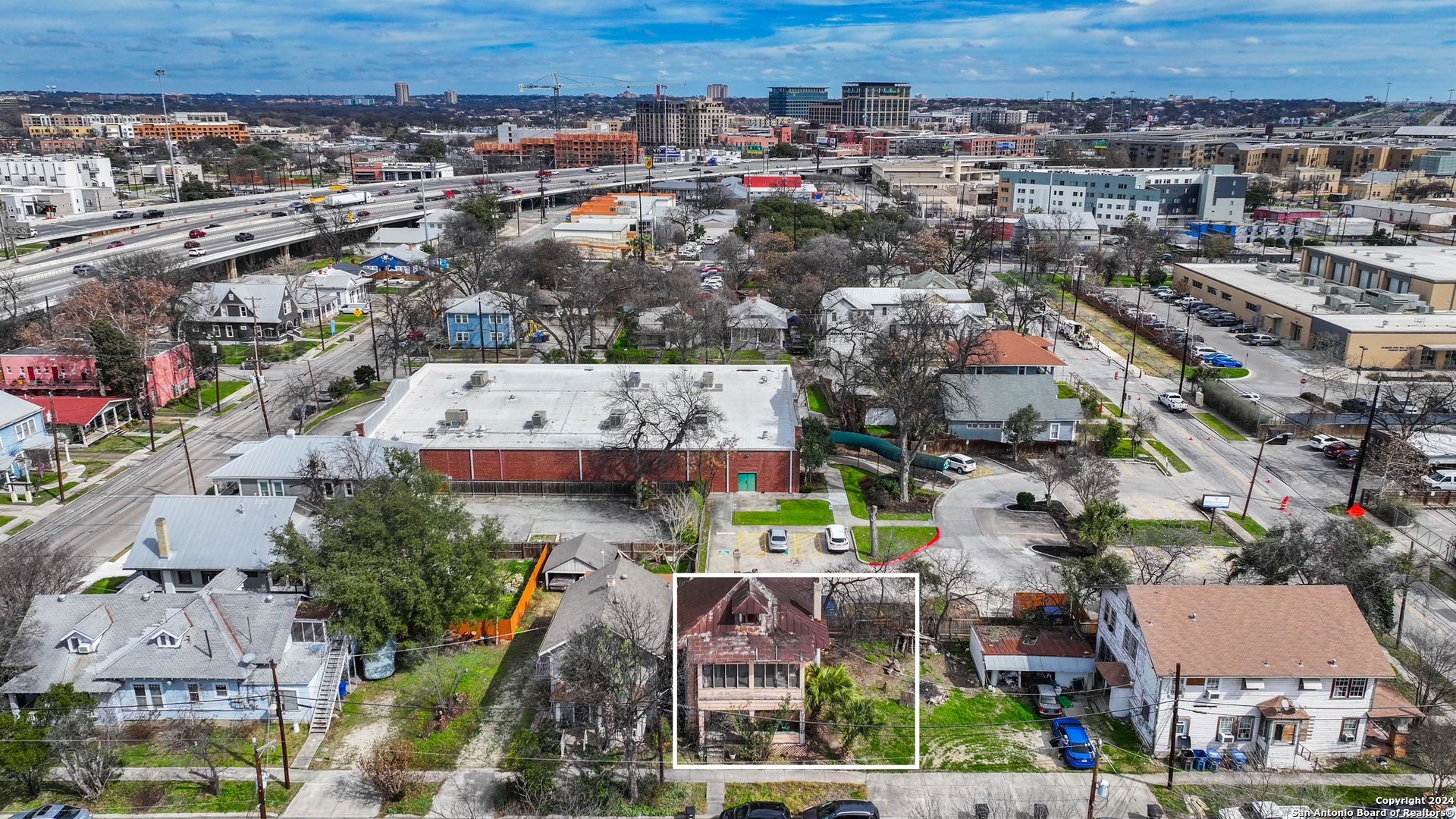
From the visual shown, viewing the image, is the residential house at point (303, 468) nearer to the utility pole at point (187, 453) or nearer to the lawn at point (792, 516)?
the utility pole at point (187, 453)

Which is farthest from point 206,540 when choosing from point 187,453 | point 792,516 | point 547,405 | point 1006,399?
point 1006,399

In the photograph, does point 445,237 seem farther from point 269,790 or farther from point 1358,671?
point 1358,671

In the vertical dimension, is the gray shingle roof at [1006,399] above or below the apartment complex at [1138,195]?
below

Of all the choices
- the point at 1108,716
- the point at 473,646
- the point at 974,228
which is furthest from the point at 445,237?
the point at 1108,716

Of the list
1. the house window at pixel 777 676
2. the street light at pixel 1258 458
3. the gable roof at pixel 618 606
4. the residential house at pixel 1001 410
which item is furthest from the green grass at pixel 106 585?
the street light at pixel 1258 458

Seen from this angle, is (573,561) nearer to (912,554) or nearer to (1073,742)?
(912,554)

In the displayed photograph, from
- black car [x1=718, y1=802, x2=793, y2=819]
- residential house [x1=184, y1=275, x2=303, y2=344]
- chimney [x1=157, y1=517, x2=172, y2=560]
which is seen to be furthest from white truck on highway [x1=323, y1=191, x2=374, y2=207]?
black car [x1=718, y1=802, x2=793, y2=819]

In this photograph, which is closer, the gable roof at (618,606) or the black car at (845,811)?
the black car at (845,811)

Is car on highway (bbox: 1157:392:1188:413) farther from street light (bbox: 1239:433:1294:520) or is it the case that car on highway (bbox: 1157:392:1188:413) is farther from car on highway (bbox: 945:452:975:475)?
A: car on highway (bbox: 945:452:975:475)
